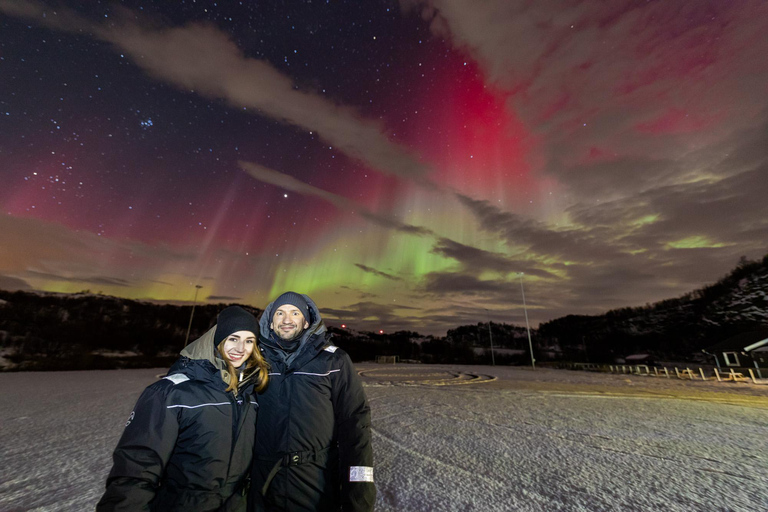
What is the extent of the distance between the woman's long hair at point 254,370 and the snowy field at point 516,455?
2410 mm

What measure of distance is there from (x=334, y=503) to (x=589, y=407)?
381 inches

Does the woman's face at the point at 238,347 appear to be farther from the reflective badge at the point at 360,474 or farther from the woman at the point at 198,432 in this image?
the reflective badge at the point at 360,474

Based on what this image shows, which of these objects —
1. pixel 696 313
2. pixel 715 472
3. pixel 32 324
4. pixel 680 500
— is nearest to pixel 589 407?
pixel 715 472

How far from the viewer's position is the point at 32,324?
69.1 m

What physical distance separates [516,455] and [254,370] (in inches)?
188

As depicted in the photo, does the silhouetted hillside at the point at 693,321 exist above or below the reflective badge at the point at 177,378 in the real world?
above

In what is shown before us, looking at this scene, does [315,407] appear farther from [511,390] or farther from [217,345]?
[511,390]

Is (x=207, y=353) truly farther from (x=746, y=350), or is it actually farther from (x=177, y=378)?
(x=746, y=350)

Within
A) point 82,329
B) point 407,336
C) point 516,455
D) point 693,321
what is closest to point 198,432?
point 516,455

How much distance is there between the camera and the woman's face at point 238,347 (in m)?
2.45

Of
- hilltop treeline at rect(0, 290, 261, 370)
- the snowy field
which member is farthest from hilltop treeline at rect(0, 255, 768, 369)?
the snowy field

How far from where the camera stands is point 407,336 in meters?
112

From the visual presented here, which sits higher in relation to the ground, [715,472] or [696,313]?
[696,313]

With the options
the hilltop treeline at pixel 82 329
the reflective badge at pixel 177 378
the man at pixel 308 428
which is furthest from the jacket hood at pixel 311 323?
the hilltop treeline at pixel 82 329
